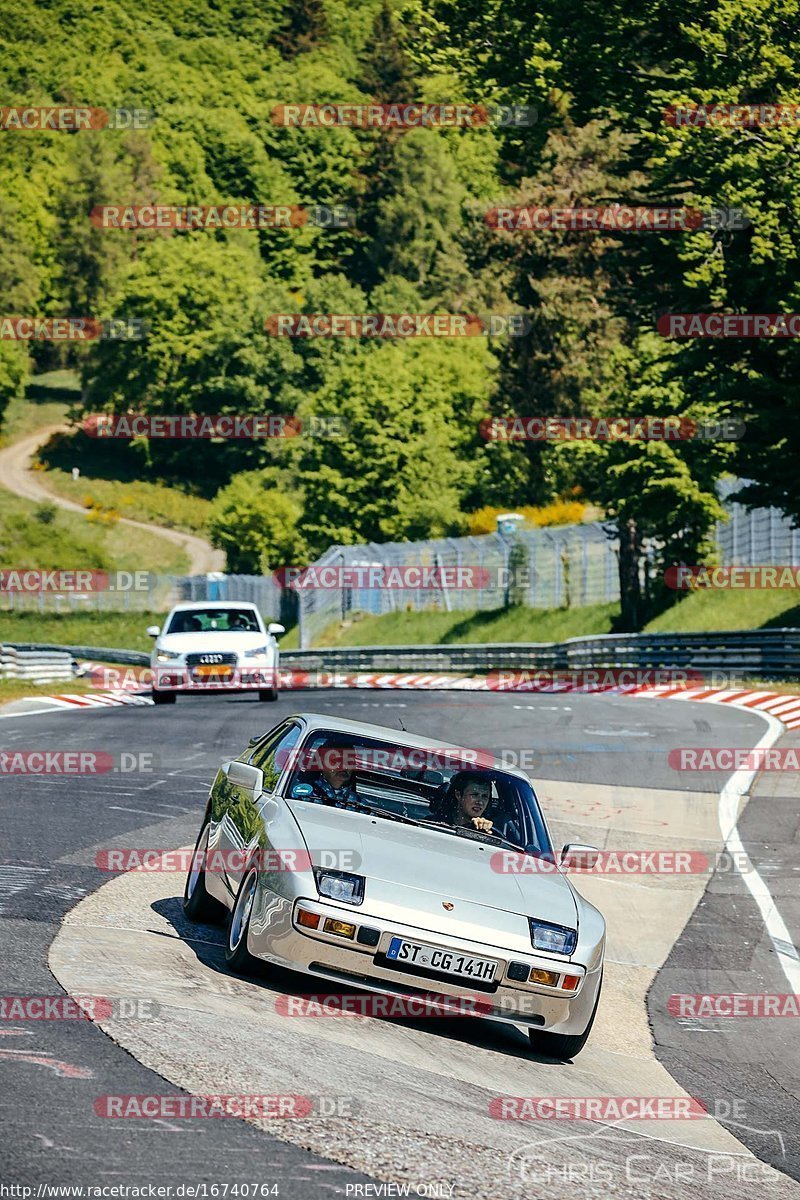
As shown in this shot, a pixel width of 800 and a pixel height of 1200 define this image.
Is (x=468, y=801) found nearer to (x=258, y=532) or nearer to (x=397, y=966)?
(x=397, y=966)

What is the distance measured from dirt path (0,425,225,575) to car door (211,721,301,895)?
85.0m

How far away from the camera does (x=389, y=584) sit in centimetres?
5662

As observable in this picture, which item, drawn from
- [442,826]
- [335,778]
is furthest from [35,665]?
[442,826]

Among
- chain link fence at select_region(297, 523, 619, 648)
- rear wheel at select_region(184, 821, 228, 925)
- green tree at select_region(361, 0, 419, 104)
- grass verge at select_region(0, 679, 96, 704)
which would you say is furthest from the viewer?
green tree at select_region(361, 0, 419, 104)

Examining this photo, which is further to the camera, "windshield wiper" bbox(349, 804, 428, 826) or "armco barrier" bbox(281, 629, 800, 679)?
"armco barrier" bbox(281, 629, 800, 679)

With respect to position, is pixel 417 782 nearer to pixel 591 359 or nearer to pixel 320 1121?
pixel 320 1121

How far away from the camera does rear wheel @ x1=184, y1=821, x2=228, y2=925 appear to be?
29.8 ft

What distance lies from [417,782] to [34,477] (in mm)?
108591

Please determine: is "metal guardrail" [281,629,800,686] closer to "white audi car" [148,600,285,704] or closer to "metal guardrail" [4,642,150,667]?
"metal guardrail" [4,642,150,667]

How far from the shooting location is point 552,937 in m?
7.59

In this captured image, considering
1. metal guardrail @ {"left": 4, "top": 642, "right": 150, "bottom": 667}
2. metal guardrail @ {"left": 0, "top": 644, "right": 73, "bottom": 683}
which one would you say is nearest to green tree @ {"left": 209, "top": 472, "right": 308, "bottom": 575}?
metal guardrail @ {"left": 4, "top": 642, "right": 150, "bottom": 667}

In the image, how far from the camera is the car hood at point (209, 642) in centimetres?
2573

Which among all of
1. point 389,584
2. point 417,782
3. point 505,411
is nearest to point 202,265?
point 505,411

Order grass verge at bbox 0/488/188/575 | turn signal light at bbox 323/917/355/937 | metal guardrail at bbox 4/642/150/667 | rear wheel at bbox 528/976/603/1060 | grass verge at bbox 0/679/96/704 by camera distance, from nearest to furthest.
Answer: turn signal light at bbox 323/917/355/937 < rear wheel at bbox 528/976/603/1060 < grass verge at bbox 0/679/96/704 < metal guardrail at bbox 4/642/150/667 < grass verge at bbox 0/488/188/575
